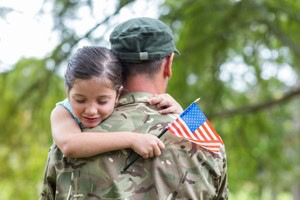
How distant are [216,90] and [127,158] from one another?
4.63 metres

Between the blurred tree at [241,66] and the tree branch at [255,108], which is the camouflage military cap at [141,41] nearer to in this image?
the blurred tree at [241,66]

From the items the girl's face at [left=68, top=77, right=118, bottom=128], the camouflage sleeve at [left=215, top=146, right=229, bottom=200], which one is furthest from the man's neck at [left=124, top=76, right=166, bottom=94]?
the camouflage sleeve at [left=215, top=146, right=229, bottom=200]

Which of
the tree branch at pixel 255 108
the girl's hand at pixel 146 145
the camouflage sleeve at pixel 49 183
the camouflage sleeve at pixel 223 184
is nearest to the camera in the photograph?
the girl's hand at pixel 146 145

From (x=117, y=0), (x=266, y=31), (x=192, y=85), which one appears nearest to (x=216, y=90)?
(x=192, y=85)

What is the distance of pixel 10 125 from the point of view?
6.27 m

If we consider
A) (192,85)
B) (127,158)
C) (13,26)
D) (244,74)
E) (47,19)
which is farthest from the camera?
(244,74)

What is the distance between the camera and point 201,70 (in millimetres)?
6723

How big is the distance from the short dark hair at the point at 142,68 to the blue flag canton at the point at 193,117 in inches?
8.1

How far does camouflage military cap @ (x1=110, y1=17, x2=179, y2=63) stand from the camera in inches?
93.8

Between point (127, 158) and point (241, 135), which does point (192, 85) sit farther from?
point (127, 158)

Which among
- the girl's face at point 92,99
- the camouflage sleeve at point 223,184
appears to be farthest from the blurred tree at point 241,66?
the girl's face at point 92,99

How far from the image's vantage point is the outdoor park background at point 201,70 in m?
5.50

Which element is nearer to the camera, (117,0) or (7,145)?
(117,0)

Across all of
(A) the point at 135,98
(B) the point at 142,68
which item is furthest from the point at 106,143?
(B) the point at 142,68
